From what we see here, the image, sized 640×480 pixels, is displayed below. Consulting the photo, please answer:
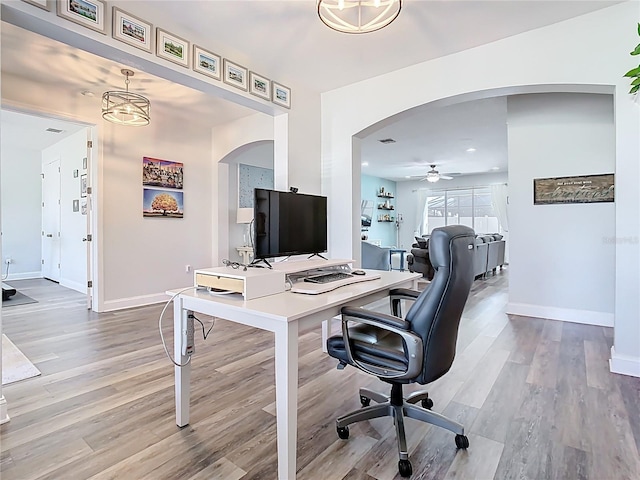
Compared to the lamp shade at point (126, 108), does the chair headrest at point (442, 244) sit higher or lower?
lower

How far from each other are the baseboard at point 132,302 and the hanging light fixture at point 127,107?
2.13 m

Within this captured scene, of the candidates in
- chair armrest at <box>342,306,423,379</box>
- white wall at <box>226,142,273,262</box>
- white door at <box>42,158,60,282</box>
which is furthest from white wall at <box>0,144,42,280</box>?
chair armrest at <box>342,306,423,379</box>

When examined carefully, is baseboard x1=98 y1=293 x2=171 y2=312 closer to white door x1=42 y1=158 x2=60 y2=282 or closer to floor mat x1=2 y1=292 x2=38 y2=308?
floor mat x1=2 y1=292 x2=38 y2=308

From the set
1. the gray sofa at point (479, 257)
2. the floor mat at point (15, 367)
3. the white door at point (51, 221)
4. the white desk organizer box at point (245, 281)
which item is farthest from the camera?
the gray sofa at point (479, 257)

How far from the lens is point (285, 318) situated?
1.27 metres

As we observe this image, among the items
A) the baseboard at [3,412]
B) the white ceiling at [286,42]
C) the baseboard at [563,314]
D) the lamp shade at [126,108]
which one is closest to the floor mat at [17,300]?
the white ceiling at [286,42]

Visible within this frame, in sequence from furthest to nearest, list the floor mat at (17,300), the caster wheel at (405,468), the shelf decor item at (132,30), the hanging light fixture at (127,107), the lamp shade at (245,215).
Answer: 1. the lamp shade at (245,215)
2. the floor mat at (17,300)
3. the hanging light fixture at (127,107)
4. the shelf decor item at (132,30)
5. the caster wheel at (405,468)

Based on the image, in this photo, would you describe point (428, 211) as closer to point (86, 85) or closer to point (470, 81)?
point (470, 81)

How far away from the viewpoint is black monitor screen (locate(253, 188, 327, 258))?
6.64ft

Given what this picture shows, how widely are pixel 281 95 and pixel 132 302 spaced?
3.25 meters

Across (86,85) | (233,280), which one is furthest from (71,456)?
(86,85)

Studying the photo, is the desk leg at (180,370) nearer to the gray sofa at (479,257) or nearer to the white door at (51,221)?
the gray sofa at (479,257)

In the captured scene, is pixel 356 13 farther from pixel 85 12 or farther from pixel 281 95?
pixel 85 12

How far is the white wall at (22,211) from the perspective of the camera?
647cm
